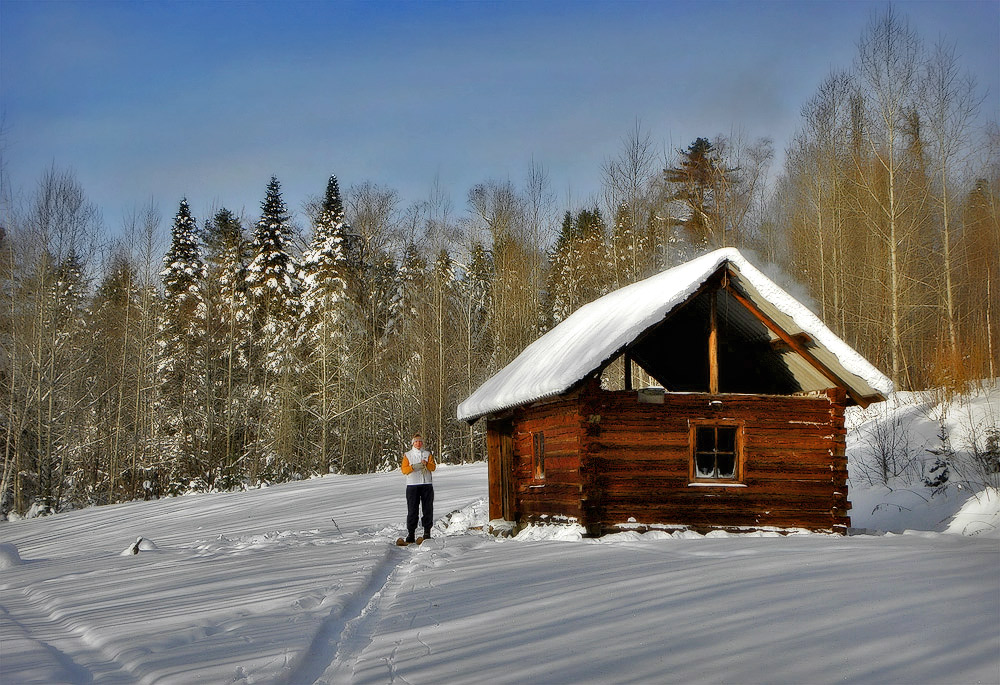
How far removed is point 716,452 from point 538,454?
373 centimetres

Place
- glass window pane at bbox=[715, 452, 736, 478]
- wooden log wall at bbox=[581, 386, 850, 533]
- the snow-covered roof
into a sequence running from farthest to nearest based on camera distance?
glass window pane at bbox=[715, 452, 736, 478] → wooden log wall at bbox=[581, 386, 850, 533] → the snow-covered roof

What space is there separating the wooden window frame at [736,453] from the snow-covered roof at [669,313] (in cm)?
183

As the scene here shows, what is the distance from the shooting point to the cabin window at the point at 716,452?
14.8m

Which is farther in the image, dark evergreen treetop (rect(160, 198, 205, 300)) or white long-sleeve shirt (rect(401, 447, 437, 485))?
dark evergreen treetop (rect(160, 198, 205, 300))

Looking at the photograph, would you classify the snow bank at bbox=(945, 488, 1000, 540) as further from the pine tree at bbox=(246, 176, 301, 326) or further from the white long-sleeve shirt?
the pine tree at bbox=(246, 176, 301, 326)

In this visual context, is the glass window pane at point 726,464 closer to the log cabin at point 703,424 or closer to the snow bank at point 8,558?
the log cabin at point 703,424

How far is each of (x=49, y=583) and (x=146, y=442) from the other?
1056 inches

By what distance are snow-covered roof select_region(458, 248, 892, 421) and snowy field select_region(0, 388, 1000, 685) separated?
2.77 meters

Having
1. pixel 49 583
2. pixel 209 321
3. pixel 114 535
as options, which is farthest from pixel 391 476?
pixel 49 583

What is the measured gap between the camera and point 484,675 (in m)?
5.67

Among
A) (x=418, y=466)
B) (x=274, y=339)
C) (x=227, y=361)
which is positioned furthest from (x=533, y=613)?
(x=227, y=361)

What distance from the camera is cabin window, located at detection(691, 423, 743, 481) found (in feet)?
48.4

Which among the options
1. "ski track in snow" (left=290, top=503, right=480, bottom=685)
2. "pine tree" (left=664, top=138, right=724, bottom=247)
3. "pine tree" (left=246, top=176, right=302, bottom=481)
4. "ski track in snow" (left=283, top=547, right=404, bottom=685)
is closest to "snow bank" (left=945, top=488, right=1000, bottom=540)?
"ski track in snow" (left=290, top=503, right=480, bottom=685)

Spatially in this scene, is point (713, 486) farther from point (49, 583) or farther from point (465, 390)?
point (465, 390)
